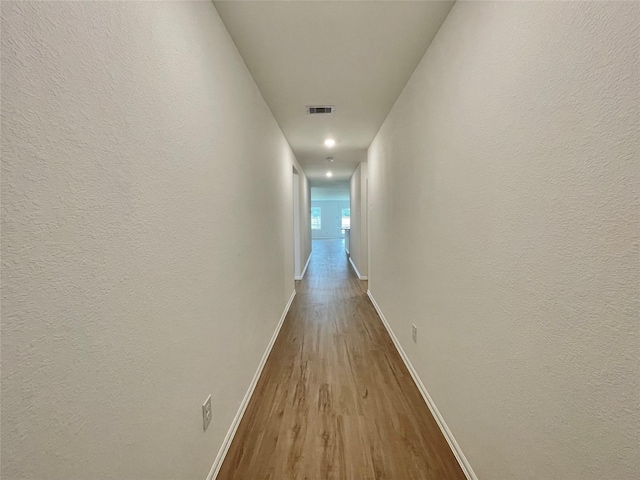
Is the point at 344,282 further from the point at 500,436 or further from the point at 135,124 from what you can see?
the point at 135,124

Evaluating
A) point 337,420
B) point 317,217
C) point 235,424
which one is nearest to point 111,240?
point 235,424

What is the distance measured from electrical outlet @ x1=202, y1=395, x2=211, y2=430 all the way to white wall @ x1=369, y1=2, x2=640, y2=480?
1.27 m

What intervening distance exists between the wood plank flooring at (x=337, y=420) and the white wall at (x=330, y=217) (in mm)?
12054

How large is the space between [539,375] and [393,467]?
990mm

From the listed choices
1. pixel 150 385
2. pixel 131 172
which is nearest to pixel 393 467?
pixel 150 385

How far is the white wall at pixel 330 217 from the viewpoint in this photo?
15.0 metres

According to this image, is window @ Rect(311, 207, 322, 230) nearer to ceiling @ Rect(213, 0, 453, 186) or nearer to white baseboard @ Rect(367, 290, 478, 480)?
ceiling @ Rect(213, 0, 453, 186)

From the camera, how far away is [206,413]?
1312mm

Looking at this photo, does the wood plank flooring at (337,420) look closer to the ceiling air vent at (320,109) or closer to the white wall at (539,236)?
the white wall at (539,236)

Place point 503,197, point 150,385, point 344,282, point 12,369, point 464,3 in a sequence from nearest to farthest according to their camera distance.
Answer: point 12,369 < point 150,385 < point 503,197 < point 464,3 < point 344,282

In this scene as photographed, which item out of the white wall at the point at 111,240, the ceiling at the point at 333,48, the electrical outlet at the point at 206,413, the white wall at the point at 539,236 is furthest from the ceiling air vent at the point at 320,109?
the electrical outlet at the point at 206,413

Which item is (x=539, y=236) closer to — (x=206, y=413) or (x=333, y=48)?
(x=206, y=413)

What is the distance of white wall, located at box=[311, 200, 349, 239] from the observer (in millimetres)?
14961

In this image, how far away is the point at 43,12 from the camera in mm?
550
